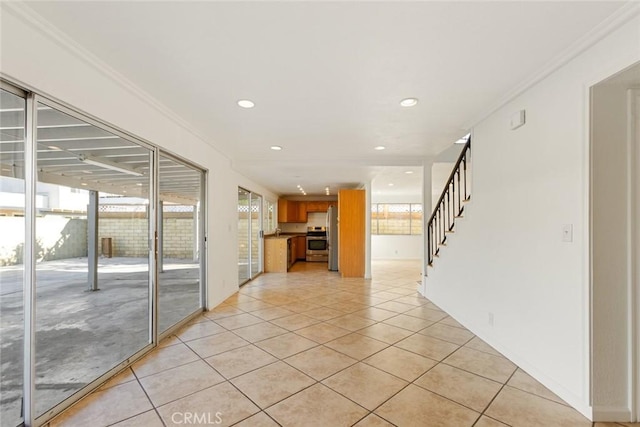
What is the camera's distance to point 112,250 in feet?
17.0

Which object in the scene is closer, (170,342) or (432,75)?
(432,75)

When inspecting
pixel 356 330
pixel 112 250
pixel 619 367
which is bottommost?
pixel 356 330

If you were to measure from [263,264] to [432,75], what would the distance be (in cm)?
643

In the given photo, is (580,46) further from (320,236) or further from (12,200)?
(320,236)

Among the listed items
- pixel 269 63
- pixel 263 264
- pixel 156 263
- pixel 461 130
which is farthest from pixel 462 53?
pixel 263 264

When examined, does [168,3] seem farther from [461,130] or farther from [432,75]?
[461,130]

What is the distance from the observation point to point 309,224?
10391 mm

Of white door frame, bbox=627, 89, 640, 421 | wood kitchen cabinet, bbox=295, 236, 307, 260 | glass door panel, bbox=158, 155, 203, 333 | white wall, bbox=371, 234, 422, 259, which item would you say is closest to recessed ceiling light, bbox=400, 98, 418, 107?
white door frame, bbox=627, 89, 640, 421

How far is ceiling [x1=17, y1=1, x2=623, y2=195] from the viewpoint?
1.51 meters

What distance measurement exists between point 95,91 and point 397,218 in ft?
31.3

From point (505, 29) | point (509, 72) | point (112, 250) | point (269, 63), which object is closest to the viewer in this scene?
point (505, 29)

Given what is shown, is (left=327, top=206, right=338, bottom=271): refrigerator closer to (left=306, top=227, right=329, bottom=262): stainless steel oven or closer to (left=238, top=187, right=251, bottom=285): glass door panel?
(left=306, top=227, right=329, bottom=262): stainless steel oven

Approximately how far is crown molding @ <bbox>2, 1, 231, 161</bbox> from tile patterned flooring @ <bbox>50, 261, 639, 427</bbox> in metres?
2.42

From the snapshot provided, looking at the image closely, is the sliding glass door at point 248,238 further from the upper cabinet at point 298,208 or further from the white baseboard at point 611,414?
the white baseboard at point 611,414
